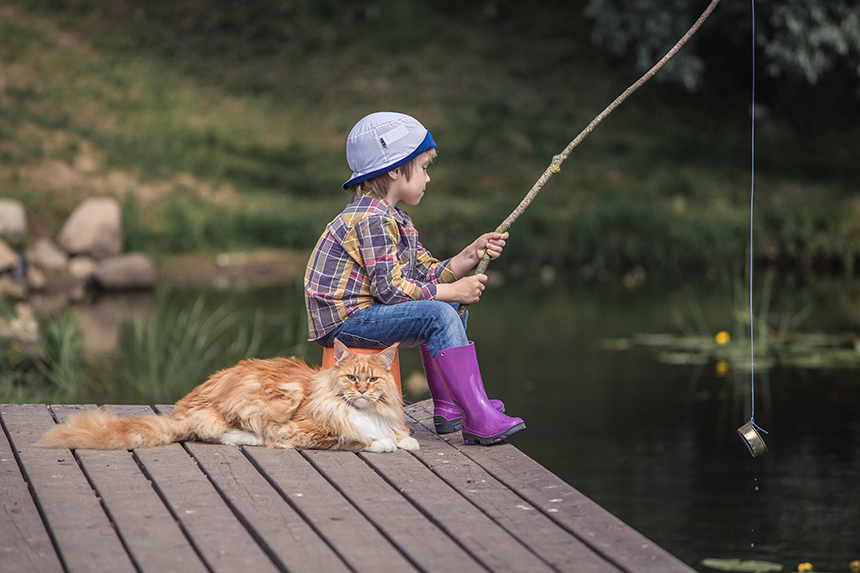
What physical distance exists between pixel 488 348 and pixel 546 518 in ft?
17.4

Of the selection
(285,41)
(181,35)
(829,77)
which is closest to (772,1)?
(829,77)

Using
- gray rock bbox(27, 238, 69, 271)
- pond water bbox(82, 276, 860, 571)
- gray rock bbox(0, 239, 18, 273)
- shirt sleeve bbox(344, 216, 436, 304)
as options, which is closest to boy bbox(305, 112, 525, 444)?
shirt sleeve bbox(344, 216, 436, 304)

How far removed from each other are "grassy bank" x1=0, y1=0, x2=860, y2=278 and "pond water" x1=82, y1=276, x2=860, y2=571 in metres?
2.09

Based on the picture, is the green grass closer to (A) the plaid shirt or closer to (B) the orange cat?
(B) the orange cat

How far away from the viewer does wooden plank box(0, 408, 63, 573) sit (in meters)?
2.57

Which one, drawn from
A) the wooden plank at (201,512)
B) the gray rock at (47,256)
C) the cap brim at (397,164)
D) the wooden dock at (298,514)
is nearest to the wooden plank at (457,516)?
the wooden dock at (298,514)

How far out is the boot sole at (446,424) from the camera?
397 cm

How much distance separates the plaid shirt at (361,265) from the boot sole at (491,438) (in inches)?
20.0

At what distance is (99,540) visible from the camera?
2.75 m

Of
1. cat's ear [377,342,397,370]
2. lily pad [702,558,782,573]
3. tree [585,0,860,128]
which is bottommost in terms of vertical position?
lily pad [702,558,782,573]

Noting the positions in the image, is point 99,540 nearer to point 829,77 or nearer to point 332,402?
point 332,402

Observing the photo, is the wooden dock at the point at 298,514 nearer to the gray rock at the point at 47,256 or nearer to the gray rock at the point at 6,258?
the gray rock at the point at 6,258

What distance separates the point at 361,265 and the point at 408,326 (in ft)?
0.88

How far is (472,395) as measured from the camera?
3756 mm
